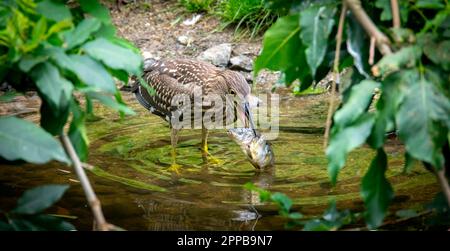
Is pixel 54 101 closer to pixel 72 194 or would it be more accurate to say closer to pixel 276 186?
pixel 72 194

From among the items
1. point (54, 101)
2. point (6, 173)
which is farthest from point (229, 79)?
point (54, 101)

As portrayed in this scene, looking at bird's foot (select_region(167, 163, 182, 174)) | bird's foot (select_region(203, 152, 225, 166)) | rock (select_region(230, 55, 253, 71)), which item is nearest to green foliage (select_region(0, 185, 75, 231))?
bird's foot (select_region(167, 163, 182, 174))

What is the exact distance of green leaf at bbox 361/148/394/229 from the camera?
220cm

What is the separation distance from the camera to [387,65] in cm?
199

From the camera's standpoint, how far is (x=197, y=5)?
955 cm

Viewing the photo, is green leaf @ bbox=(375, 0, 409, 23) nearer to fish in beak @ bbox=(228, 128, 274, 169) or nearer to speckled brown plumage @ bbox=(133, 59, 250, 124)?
fish in beak @ bbox=(228, 128, 274, 169)

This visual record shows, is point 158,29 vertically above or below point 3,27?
below

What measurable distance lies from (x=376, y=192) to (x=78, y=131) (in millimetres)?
1020

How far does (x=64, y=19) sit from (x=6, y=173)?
3.22 m

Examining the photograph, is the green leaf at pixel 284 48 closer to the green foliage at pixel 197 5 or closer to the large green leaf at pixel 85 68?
the large green leaf at pixel 85 68

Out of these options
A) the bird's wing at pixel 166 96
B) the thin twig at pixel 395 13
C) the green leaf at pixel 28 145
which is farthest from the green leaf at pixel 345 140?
the bird's wing at pixel 166 96

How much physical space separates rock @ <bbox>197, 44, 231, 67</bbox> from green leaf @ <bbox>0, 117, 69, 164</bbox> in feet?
21.7

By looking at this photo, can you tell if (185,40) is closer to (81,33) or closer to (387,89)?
(81,33)

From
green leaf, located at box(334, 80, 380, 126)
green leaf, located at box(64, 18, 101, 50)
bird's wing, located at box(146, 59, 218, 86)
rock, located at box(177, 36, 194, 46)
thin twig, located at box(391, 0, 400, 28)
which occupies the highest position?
thin twig, located at box(391, 0, 400, 28)
